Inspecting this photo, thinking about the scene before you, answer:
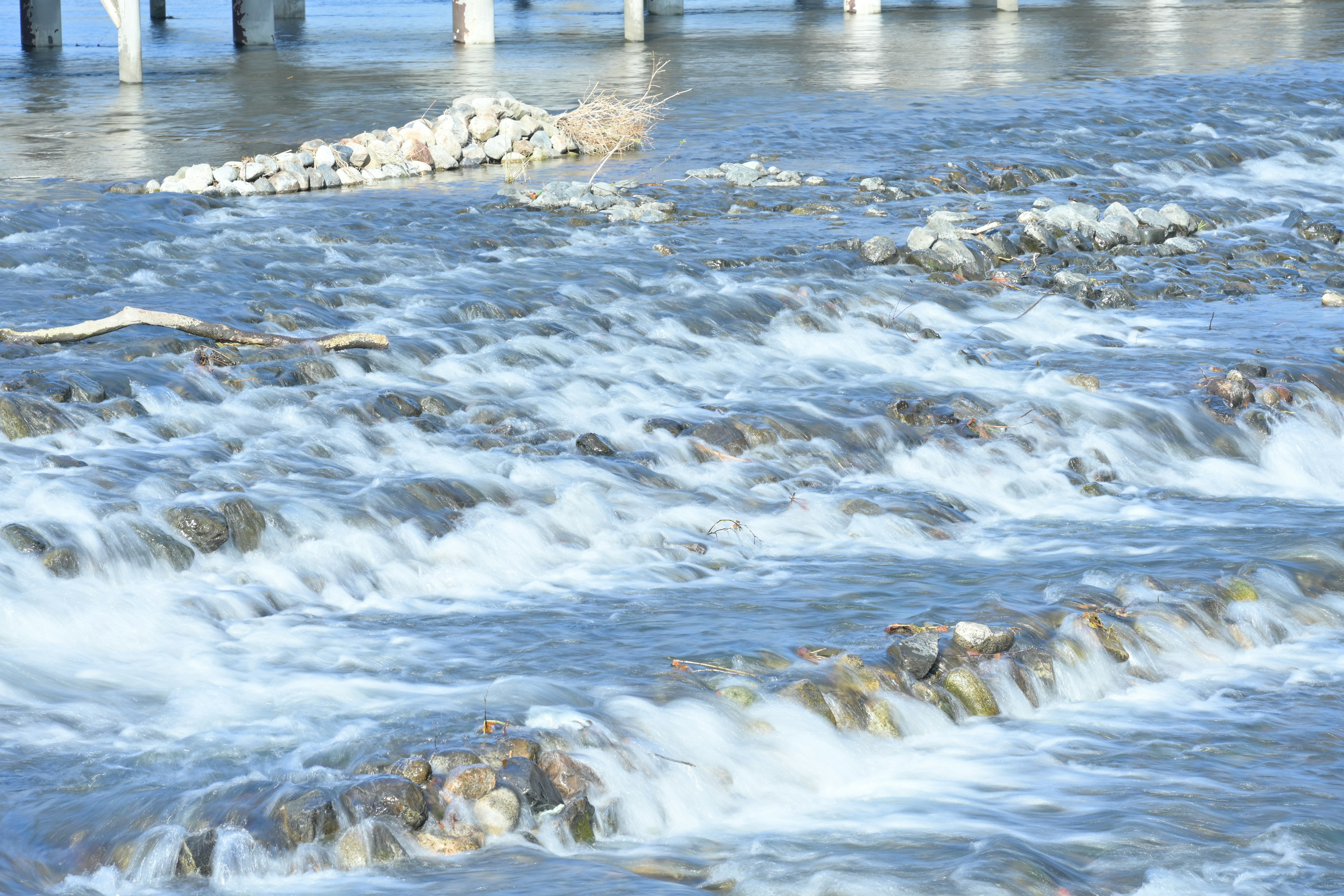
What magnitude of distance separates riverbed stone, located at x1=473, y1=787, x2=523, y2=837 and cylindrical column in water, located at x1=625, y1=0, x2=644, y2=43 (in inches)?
1257

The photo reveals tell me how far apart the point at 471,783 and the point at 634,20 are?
32.1m

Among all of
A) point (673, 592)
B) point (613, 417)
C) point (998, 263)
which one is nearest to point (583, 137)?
point (998, 263)

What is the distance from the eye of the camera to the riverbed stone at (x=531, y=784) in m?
5.00

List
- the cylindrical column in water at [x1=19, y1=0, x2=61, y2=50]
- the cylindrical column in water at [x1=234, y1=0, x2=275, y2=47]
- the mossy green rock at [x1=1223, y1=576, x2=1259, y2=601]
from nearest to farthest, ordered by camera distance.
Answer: the mossy green rock at [x1=1223, y1=576, x2=1259, y2=601] < the cylindrical column in water at [x1=19, y1=0, x2=61, y2=50] < the cylindrical column in water at [x1=234, y1=0, x2=275, y2=47]

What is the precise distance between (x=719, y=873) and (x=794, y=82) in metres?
22.5

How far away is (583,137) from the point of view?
1842 centimetres

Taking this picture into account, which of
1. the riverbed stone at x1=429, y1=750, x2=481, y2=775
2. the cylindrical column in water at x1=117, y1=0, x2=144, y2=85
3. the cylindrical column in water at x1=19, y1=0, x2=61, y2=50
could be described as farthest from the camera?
the cylindrical column in water at x1=19, y1=0, x2=61, y2=50

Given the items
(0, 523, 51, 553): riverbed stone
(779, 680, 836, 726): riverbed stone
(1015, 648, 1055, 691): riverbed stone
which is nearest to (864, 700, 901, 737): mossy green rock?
(779, 680, 836, 726): riverbed stone

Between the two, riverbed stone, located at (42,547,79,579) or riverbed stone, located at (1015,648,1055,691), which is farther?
riverbed stone, located at (42,547,79,579)

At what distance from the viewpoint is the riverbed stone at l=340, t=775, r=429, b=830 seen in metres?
4.84

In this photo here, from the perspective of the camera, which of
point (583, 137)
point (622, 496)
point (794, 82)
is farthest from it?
point (794, 82)

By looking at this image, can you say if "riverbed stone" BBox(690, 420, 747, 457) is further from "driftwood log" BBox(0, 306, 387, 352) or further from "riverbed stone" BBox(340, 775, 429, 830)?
"riverbed stone" BBox(340, 775, 429, 830)

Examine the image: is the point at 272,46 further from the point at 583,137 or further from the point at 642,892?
the point at 642,892

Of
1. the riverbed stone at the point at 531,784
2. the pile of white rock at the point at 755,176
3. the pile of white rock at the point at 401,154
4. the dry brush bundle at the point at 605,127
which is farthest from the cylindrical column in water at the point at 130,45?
the riverbed stone at the point at 531,784
